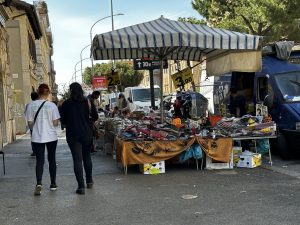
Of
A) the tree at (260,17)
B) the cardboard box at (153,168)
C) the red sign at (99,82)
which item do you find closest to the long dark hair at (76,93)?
the cardboard box at (153,168)

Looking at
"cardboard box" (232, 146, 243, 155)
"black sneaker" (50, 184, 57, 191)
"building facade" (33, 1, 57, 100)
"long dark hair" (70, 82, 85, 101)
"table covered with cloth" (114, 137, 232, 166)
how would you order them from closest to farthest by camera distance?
1. "long dark hair" (70, 82, 85, 101)
2. "black sneaker" (50, 184, 57, 191)
3. "table covered with cloth" (114, 137, 232, 166)
4. "cardboard box" (232, 146, 243, 155)
5. "building facade" (33, 1, 57, 100)

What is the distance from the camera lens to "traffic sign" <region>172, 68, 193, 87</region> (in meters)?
14.2

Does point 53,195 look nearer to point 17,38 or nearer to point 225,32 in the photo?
point 225,32

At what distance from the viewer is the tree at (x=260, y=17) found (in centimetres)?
2525

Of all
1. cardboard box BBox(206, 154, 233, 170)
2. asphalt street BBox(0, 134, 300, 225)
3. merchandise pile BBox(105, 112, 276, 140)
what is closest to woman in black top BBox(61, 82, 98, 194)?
asphalt street BBox(0, 134, 300, 225)

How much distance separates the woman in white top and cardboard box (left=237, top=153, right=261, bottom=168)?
4.10 m

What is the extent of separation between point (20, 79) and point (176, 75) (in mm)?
14351

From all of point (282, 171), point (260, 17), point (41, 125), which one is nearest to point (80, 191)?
point (41, 125)

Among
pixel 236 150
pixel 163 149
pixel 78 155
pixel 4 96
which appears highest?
pixel 4 96

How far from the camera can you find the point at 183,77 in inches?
560

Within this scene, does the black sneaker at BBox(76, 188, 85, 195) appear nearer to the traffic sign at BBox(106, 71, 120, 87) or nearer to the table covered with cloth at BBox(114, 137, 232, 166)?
the table covered with cloth at BBox(114, 137, 232, 166)

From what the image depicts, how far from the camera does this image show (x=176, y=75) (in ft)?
47.1

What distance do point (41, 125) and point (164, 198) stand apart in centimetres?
233

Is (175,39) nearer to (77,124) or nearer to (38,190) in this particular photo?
(77,124)
